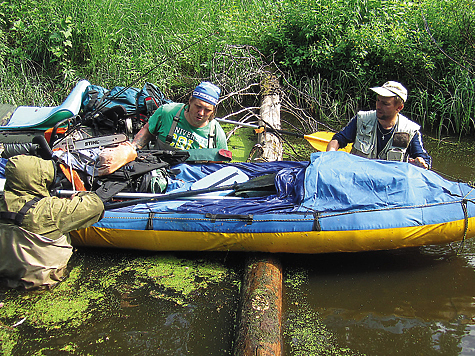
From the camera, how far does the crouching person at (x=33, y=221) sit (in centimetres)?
272

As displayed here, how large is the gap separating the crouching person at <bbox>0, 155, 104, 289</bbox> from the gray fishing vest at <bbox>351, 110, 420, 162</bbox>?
255cm

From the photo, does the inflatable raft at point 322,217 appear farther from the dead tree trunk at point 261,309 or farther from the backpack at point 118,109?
the backpack at point 118,109

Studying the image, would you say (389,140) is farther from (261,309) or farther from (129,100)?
(129,100)

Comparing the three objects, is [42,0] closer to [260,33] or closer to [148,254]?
[260,33]

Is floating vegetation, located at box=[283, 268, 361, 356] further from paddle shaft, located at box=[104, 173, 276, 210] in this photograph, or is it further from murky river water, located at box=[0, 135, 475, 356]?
paddle shaft, located at box=[104, 173, 276, 210]

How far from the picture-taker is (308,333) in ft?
8.92

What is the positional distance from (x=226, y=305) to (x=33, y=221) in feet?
4.64

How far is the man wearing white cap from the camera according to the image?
3793 millimetres

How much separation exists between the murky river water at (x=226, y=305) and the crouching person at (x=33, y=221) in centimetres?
21

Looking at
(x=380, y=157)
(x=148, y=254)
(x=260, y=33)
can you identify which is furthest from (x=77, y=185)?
(x=260, y=33)

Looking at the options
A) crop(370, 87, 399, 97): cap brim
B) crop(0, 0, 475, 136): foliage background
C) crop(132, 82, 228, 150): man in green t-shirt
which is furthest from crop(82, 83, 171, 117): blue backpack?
crop(370, 87, 399, 97): cap brim

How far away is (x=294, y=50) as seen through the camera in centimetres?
703

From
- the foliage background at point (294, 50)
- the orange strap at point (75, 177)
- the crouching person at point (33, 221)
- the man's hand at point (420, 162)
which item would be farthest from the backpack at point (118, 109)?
the man's hand at point (420, 162)

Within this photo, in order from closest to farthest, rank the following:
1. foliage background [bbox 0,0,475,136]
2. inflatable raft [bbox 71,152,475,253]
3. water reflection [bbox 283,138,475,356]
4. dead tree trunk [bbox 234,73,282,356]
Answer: dead tree trunk [bbox 234,73,282,356]
water reflection [bbox 283,138,475,356]
inflatable raft [bbox 71,152,475,253]
foliage background [bbox 0,0,475,136]
